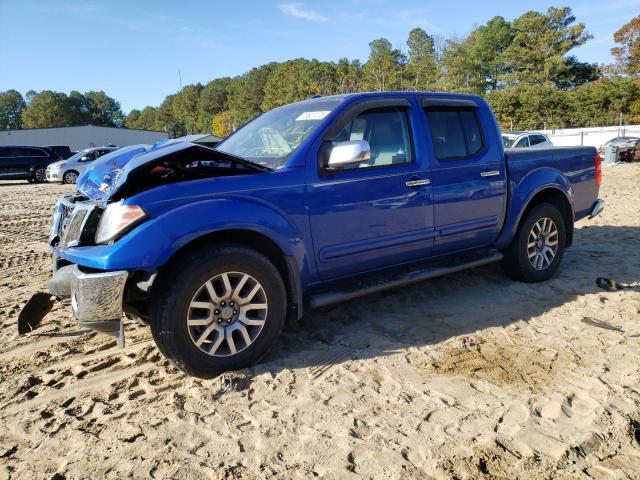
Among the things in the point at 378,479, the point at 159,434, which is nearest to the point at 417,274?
the point at 378,479

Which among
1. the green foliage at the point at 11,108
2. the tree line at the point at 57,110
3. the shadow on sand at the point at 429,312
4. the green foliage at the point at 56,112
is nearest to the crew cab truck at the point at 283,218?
the shadow on sand at the point at 429,312

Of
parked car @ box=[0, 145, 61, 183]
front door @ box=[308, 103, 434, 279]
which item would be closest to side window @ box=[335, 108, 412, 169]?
front door @ box=[308, 103, 434, 279]

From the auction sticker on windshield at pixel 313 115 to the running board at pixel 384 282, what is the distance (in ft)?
4.41

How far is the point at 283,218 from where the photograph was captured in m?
3.32

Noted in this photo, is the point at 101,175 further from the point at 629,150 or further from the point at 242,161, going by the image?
the point at 629,150

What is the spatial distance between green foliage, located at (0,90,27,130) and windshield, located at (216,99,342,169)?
5450 inches

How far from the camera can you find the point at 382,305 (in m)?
4.53

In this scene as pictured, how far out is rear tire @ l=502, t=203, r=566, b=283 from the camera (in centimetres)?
491

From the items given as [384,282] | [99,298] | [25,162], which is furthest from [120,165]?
[25,162]

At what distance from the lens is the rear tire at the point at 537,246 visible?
4.91 meters

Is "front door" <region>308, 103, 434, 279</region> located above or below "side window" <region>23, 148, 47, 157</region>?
below

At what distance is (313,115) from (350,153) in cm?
75

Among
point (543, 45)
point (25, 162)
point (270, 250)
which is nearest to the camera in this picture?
point (270, 250)

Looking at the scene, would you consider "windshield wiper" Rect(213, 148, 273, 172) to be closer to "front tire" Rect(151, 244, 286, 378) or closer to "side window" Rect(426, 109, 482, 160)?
"front tire" Rect(151, 244, 286, 378)
